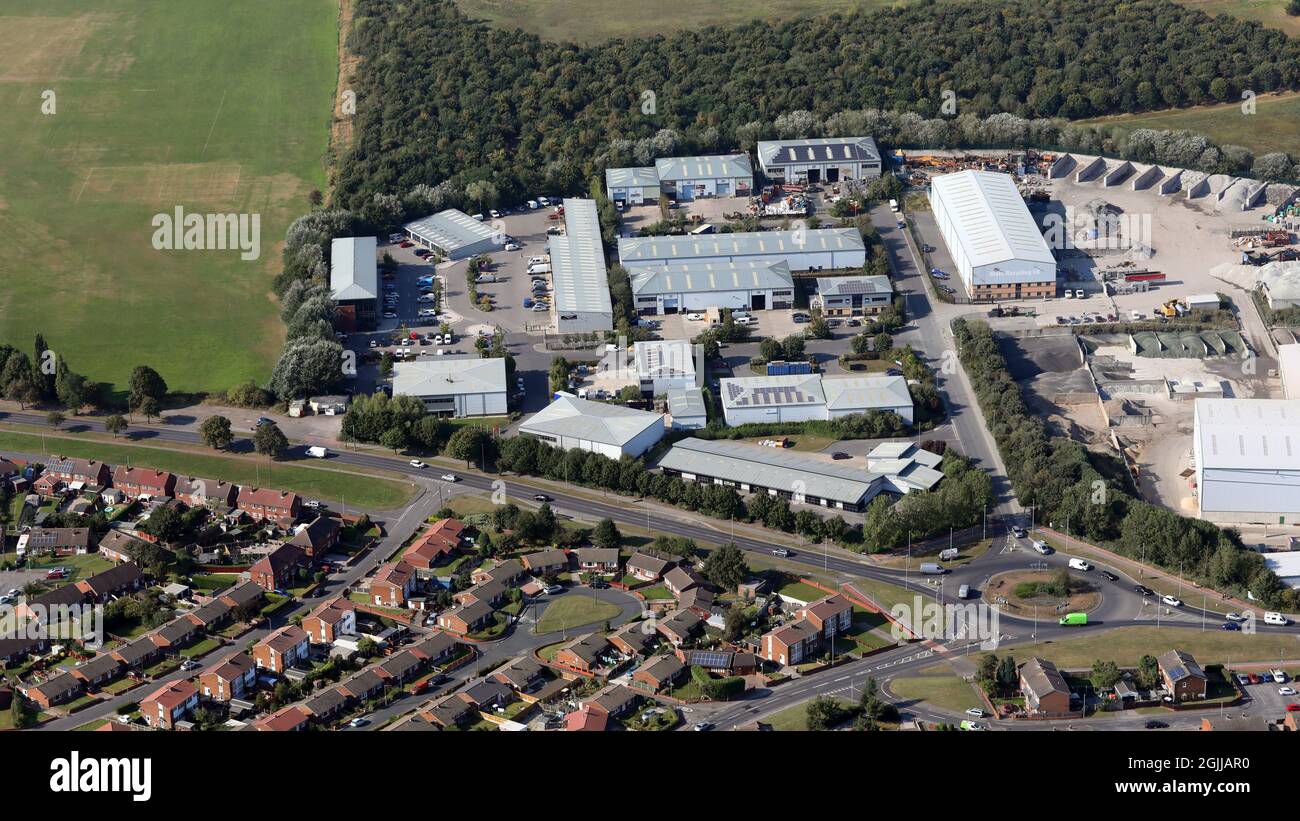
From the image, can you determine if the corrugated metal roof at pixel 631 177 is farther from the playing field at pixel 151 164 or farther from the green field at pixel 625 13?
the green field at pixel 625 13

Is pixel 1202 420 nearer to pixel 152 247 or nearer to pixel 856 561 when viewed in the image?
pixel 856 561

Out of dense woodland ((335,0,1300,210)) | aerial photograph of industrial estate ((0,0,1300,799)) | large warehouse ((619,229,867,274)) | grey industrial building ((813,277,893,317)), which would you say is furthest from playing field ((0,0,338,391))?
grey industrial building ((813,277,893,317))

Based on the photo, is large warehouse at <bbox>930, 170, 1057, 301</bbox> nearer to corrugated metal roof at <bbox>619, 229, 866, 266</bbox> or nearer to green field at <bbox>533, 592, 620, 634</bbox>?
corrugated metal roof at <bbox>619, 229, 866, 266</bbox>

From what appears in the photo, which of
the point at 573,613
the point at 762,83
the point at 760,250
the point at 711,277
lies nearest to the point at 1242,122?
the point at 762,83

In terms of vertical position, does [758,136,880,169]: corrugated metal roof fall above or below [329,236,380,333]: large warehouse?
above

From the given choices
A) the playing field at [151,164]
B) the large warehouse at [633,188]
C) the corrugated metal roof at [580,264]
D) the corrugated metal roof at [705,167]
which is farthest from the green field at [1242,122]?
the playing field at [151,164]

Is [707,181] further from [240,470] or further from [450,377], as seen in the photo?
[240,470]
